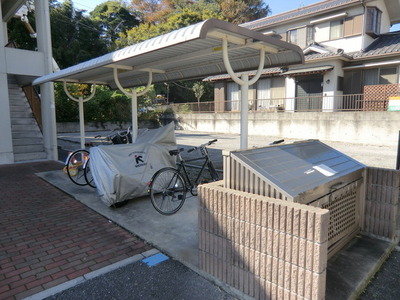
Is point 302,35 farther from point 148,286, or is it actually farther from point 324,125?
point 148,286

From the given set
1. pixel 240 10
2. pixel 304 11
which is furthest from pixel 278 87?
pixel 240 10

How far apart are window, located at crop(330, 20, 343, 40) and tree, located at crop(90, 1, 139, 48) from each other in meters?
20.0

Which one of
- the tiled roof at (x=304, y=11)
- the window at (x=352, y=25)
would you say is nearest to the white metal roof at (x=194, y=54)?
the window at (x=352, y=25)

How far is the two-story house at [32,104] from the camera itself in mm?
7391

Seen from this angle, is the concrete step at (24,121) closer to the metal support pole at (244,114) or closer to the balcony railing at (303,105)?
the metal support pole at (244,114)

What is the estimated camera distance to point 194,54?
4.21m

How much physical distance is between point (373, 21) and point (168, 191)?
1574 cm

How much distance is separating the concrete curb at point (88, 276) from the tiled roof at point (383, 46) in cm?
1424

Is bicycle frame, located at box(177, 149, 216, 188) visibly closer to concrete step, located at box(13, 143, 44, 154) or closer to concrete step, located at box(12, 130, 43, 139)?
concrete step, located at box(13, 143, 44, 154)

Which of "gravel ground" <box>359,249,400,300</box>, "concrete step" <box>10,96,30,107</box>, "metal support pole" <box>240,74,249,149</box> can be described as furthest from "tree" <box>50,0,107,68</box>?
"gravel ground" <box>359,249,400,300</box>

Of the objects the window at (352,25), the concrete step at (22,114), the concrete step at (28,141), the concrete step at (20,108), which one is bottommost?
the concrete step at (28,141)

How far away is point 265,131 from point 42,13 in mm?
11157

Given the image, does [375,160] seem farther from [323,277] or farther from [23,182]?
[23,182]

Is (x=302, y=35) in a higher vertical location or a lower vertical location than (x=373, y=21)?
lower
